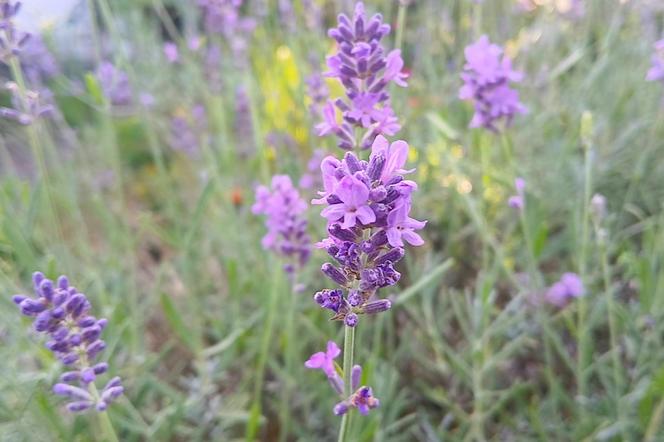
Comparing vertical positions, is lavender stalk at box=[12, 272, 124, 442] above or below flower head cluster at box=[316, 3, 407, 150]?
below

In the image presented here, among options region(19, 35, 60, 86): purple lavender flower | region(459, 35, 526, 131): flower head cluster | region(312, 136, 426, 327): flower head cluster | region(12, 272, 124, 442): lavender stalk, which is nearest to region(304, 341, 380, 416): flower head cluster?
region(312, 136, 426, 327): flower head cluster

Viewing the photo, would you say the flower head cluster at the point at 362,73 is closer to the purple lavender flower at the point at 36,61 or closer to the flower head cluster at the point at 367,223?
the flower head cluster at the point at 367,223

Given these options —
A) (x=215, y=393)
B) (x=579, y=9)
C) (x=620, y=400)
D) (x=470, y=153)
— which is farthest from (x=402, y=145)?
(x=579, y=9)

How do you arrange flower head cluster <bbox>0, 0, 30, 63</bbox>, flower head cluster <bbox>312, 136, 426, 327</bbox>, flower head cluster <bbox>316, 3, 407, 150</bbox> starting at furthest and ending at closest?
flower head cluster <bbox>0, 0, 30, 63</bbox> → flower head cluster <bbox>316, 3, 407, 150</bbox> → flower head cluster <bbox>312, 136, 426, 327</bbox>

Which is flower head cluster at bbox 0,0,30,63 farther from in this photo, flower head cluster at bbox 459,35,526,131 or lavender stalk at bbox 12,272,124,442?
flower head cluster at bbox 459,35,526,131

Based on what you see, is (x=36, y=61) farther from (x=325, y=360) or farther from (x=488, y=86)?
(x=325, y=360)

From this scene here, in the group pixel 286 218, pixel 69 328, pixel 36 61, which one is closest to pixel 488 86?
pixel 286 218

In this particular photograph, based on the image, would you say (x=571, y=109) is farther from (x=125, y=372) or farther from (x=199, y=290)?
(x=125, y=372)

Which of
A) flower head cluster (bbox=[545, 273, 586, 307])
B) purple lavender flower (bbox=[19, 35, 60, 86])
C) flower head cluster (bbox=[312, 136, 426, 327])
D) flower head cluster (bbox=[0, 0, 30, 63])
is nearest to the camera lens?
flower head cluster (bbox=[312, 136, 426, 327])
